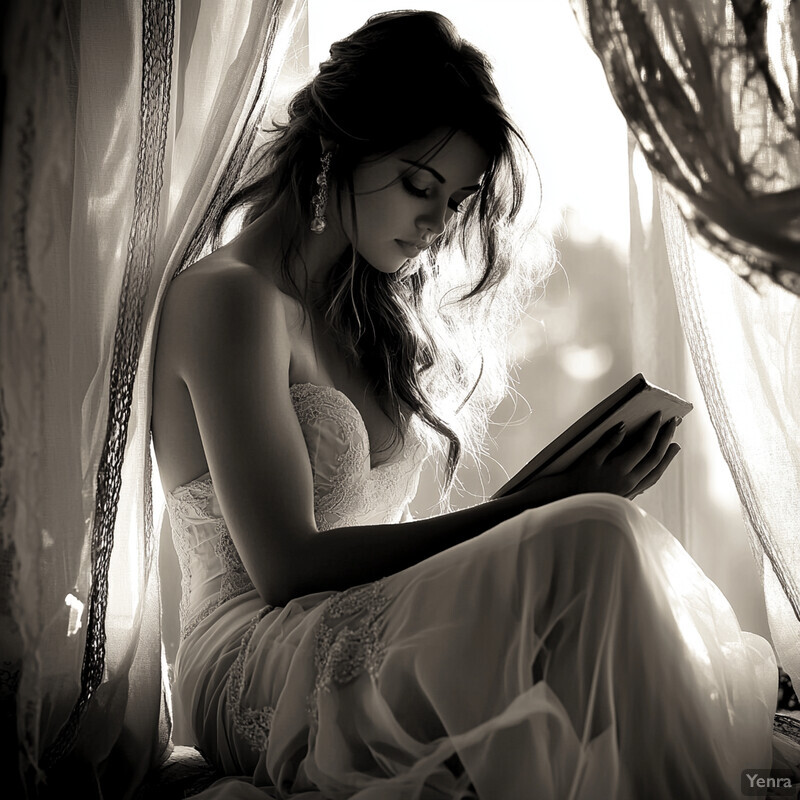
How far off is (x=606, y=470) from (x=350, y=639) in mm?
374

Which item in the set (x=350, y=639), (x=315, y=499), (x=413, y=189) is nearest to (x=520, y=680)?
(x=350, y=639)

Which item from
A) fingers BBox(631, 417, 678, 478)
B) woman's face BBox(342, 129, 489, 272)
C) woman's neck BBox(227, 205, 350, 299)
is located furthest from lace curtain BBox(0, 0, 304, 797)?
fingers BBox(631, 417, 678, 478)

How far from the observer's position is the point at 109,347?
106 cm

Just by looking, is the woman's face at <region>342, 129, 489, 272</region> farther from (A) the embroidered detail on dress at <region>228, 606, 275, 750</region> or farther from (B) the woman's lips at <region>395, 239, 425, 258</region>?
(A) the embroidered detail on dress at <region>228, 606, 275, 750</region>

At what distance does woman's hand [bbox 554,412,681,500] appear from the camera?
1.13m

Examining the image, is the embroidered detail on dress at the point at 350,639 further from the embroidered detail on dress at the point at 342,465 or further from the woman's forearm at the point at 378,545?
the embroidered detail on dress at the point at 342,465

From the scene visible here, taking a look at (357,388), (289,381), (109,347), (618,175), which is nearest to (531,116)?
(618,175)

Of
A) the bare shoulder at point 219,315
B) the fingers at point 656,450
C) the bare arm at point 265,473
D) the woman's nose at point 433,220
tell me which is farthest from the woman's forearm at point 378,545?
the woman's nose at point 433,220

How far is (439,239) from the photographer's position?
152 cm

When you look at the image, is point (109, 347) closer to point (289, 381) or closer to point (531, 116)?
point (289, 381)

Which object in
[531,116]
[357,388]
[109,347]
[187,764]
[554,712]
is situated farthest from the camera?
[531,116]

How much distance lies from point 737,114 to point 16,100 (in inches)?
30.3

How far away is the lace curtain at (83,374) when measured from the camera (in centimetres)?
98

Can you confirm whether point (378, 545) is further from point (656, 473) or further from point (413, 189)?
point (413, 189)
